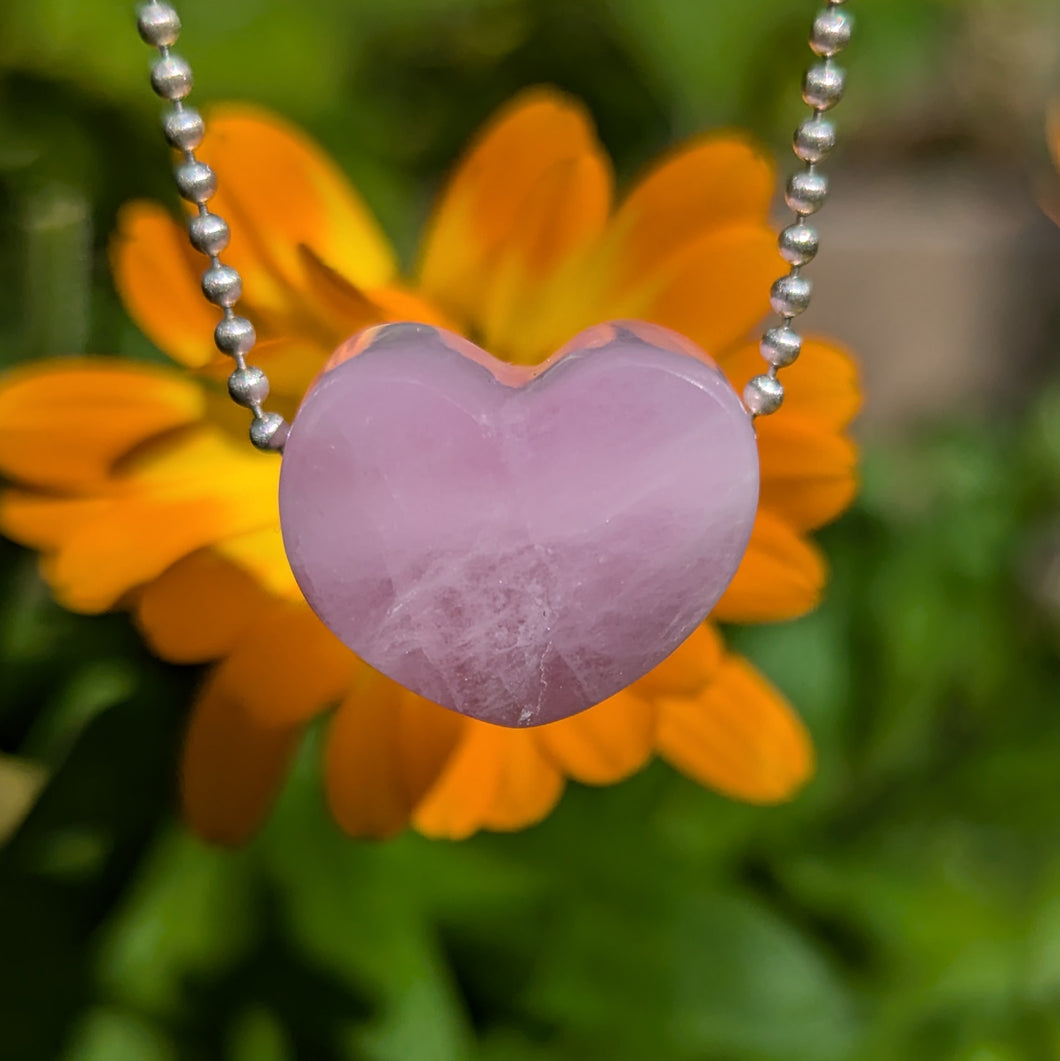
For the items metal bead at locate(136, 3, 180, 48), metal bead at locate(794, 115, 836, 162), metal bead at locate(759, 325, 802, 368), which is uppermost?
metal bead at locate(136, 3, 180, 48)

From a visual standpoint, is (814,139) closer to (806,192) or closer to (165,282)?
(806,192)

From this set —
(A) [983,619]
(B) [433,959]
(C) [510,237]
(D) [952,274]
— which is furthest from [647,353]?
(D) [952,274]

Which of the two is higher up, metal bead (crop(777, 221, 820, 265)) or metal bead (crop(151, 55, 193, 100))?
metal bead (crop(151, 55, 193, 100))

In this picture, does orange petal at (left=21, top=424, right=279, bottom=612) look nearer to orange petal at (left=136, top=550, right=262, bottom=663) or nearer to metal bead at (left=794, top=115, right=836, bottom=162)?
orange petal at (left=136, top=550, right=262, bottom=663)

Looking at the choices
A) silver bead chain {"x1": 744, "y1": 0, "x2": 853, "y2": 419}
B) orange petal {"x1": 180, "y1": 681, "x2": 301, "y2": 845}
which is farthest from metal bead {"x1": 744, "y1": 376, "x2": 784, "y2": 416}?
orange petal {"x1": 180, "y1": 681, "x2": 301, "y2": 845}

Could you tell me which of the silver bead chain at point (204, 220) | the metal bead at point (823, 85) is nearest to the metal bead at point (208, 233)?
the silver bead chain at point (204, 220)

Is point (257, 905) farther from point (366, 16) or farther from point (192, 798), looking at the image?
point (366, 16)
